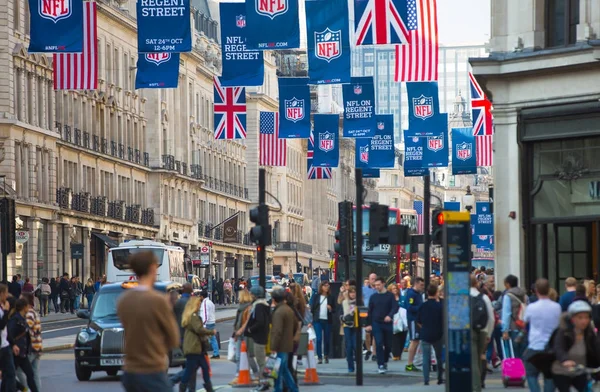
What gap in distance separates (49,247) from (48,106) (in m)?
6.38

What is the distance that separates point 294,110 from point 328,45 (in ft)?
36.3

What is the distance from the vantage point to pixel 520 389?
75.9 feet

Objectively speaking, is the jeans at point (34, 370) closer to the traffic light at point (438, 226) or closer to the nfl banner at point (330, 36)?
the traffic light at point (438, 226)

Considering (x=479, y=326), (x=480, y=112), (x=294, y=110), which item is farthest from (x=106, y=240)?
(x=479, y=326)

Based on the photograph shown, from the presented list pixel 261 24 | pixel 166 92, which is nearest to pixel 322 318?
pixel 261 24

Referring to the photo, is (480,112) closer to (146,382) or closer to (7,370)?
(7,370)

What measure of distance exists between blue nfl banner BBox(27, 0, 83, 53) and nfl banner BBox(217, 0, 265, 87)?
414 centimetres

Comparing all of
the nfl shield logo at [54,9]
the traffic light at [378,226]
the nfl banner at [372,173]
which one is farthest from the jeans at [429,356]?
the nfl banner at [372,173]

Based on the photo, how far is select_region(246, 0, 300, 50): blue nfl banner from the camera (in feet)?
97.4

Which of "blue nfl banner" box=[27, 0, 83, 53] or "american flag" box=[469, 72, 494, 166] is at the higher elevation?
"blue nfl banner" box=[27, 0, 83, 53]

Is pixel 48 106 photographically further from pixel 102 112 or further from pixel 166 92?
pixel 166 92

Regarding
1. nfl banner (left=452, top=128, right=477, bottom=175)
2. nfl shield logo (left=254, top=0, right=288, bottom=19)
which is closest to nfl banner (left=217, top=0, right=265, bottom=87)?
nfl shield logo (left=254, top=0, right=288, bottom=19)

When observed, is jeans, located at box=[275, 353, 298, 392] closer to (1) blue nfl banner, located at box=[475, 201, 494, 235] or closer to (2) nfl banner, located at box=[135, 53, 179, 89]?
(2) nfl banner, located at box=[135, 53, 179, 89]

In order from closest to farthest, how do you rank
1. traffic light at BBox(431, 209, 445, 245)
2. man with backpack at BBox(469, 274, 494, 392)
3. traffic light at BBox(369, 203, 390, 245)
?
man with backpack at BBox(469, 274, 494, 392) < traffic light at BBox(431, 209, 445, 245) < traffic light at BBox(369, 203, 390, 245)
